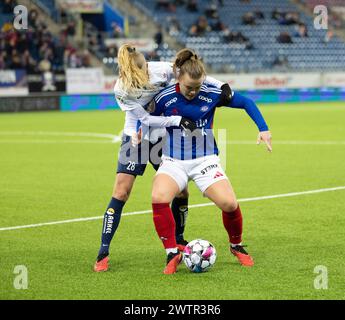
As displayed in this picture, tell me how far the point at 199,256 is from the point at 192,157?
913mm

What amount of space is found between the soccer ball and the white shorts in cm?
51

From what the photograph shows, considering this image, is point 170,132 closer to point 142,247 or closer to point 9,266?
point 142,247

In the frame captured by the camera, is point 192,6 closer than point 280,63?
No

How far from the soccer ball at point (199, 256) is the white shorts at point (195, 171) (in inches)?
19.9

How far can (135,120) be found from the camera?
774cm

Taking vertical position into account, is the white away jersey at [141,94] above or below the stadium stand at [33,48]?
below

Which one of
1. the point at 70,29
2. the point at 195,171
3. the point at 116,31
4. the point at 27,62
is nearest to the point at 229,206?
the point at 195,171

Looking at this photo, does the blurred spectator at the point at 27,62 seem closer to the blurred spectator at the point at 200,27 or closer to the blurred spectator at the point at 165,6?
the blurred spectator at the point at 200,27

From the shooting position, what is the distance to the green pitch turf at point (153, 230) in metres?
6.71

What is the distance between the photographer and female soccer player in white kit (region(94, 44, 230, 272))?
7.46 metres

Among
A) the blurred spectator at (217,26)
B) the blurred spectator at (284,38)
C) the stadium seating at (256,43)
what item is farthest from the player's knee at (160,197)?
the blurred spectator at (284,38)

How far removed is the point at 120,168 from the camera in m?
7.75

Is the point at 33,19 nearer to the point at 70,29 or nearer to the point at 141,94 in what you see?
the point at 70,29

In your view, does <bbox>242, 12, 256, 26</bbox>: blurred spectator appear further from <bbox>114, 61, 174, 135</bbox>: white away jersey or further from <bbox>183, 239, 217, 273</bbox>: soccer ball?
<bbox>183, 239, 217, 273</bbox>: soccer ball
